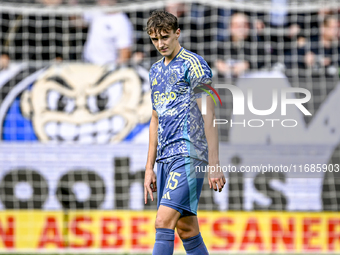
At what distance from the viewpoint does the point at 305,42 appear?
622 centimetres

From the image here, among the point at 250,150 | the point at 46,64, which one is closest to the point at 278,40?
the point at 250,150

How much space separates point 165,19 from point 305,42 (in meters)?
3.53

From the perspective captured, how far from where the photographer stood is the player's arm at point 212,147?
9.75 ft

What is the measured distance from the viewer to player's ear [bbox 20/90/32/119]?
6039 millimetres

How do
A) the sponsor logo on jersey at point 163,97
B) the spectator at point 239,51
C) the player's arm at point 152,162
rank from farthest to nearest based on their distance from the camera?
1. the spectator at point 239,51
2. the player's arm at point 152,162
3. the sponsor logo on jersey at point 163,97

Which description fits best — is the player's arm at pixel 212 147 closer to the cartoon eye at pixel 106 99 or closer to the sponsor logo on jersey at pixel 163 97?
the sponsor logo on jersey at pixel 163 97

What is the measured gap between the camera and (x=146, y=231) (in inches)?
225

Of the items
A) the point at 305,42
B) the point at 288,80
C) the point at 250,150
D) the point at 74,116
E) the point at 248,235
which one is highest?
the point at 305,42

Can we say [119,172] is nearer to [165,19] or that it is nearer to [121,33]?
[121,33]

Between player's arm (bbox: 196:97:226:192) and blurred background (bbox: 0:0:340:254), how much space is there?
8.28ft

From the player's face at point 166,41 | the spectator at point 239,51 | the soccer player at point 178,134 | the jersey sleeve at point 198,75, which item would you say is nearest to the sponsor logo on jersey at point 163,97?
the soccer player at point 178,134

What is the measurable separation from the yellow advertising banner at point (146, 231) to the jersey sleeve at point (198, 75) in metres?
2.82

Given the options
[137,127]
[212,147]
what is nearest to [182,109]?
[212,147]

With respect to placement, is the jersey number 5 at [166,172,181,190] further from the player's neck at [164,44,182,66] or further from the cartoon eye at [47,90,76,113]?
the cartoon eye at [47,90,76,113]
